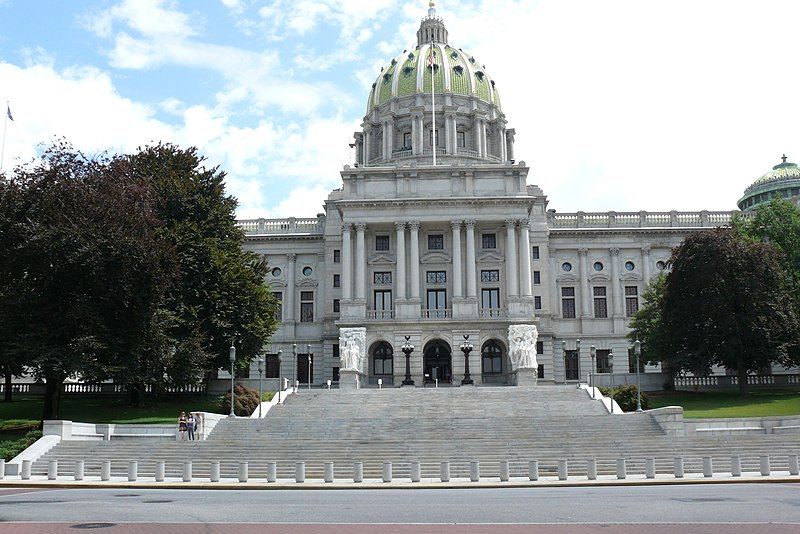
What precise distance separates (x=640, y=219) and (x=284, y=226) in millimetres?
36546

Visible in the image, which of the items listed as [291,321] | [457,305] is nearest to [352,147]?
[291,321]

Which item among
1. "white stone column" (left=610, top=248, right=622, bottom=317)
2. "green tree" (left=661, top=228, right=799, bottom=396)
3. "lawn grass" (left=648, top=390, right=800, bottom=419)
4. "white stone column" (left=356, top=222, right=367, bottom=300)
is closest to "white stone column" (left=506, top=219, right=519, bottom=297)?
"white stone column" (left=356, top=222, right=367, bottom=300)

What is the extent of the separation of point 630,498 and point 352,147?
310ft

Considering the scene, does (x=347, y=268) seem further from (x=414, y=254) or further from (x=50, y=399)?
(x=50, y=399)

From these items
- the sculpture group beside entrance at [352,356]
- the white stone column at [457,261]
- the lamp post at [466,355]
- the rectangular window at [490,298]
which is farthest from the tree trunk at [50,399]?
the rectangular window at [490,298]

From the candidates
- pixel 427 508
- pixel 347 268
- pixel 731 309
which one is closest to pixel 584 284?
pixel 347 268

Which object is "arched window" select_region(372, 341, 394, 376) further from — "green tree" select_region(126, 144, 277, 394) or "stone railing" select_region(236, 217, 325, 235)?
"stone railing" select_region(236, 217, 325, 235)

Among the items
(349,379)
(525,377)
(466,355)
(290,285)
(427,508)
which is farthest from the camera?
(290,285)

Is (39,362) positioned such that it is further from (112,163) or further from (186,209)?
(186,209)

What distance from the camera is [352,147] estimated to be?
116 metres

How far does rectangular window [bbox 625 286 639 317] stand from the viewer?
87.1 m

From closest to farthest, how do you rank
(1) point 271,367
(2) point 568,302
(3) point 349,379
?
(3) point 349,379
(1) point 271,367
(2) point 568,302

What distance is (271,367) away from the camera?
86.1 meters

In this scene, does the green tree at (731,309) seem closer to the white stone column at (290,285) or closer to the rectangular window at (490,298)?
the rectangular window at (490,298)
